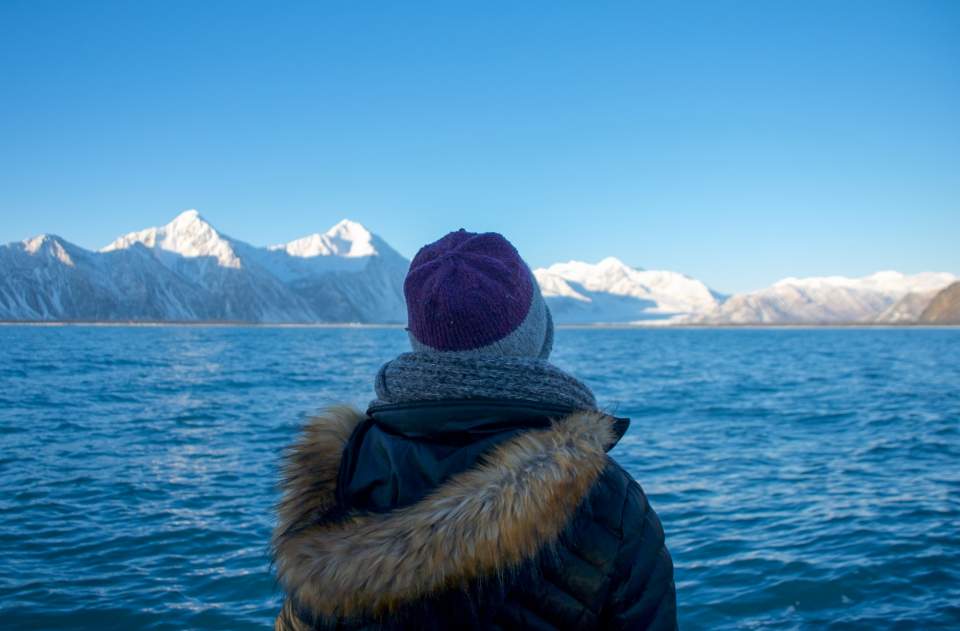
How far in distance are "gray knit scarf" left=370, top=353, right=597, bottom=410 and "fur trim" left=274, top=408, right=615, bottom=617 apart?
15 cm

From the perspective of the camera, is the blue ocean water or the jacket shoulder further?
the blue ocean water

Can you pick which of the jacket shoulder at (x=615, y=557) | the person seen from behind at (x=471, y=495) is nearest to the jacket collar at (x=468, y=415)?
the person seen from behind at (x=471, y=495)

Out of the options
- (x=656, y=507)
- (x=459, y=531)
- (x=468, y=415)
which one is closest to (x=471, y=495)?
(x=459, y=531)

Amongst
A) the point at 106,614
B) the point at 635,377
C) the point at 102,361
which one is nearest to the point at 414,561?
the point at 106,614

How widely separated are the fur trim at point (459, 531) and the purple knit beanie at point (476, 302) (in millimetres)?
331

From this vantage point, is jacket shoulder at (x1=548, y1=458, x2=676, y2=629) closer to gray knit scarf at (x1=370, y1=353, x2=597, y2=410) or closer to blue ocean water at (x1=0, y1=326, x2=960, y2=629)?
gray knit scarf at (x1=370, y1=353, x2=597, y2=410)

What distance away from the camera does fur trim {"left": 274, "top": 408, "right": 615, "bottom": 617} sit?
185 centimetres

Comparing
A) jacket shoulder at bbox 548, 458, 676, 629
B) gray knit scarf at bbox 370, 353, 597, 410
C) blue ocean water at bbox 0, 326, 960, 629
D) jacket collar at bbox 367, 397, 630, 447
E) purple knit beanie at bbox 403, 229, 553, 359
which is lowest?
blue ocean water at bbox 0, 326, 960, 629

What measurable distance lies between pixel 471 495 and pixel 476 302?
563 mm

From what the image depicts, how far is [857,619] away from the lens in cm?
796

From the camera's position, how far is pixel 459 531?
1849mm

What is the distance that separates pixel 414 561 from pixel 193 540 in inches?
371

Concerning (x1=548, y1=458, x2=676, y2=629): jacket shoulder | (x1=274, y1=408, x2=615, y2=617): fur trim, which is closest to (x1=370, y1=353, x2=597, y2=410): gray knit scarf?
(x1=274, y1=408, x2=615, y2=617): fur trim

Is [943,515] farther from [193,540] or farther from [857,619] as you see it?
[193,540]
